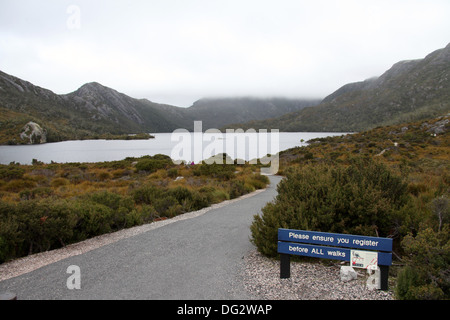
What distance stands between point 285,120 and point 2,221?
647ft

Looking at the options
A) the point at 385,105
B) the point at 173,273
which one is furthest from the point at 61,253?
the point at 385,105

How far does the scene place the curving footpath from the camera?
4047 millimetres

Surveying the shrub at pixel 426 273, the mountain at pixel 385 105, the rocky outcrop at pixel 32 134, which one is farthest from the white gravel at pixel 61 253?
the mountain at pixel 385 105

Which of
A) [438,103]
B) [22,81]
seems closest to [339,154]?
[438,103]

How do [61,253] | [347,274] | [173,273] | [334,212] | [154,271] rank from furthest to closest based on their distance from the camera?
[61,253], [334,212], [154,271], [173,273], [347,274]

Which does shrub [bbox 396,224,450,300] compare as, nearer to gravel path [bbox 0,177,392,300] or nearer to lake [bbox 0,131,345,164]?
gravel path [bbox 0,177,392,300]

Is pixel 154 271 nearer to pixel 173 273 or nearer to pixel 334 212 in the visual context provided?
pixel 173 273

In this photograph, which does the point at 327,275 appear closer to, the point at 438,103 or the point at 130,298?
the point at 130,298

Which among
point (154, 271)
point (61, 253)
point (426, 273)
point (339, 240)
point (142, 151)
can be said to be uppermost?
point (339, 240)

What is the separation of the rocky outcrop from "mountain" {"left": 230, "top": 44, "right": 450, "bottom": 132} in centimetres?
12203

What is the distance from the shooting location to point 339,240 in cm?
412

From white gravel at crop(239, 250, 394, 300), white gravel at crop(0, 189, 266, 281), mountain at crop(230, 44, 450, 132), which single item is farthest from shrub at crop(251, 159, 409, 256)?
mountain at crop(230, 44, 450, 132)

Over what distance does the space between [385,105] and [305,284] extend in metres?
164

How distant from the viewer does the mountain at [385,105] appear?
127125 millimetres
